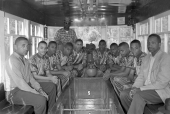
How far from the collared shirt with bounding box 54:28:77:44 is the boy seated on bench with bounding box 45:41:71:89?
2.24 m

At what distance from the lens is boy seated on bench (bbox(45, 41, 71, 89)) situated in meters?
4.86

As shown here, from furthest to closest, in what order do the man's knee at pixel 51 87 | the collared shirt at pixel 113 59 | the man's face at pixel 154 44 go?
1. the collared shirt at pixel 113 59
2. the man's knee at pixel 51 87
3. the man's face at pixel 154 44

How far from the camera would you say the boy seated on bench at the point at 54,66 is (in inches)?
191

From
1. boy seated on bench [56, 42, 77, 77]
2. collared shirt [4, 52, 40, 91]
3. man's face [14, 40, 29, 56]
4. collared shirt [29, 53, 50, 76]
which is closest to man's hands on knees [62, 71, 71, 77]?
boy seated on bench [56, 42, 77, 77]

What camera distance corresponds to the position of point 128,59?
15.7 ft

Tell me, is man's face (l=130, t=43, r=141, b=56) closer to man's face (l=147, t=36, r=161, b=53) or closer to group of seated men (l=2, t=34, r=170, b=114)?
group of seated men (l=2, t=34, r=170, b=114)

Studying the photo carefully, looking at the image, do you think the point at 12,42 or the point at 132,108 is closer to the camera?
the point at 132,108

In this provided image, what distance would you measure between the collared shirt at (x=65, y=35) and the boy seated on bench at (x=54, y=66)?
2240mm

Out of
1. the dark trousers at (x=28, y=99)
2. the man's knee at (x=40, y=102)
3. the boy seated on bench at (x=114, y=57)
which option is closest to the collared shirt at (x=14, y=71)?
the dark trousers at (x=28, y=99)

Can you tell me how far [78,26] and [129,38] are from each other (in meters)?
1.95

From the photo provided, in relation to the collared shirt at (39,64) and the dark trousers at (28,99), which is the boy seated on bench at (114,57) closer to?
the collared shirt at (39,64)

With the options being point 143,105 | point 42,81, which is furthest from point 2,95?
point 143,105

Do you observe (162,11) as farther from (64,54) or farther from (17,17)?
(17,17)

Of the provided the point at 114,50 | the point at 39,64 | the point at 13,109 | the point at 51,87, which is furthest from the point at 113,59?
the point at 13,109
